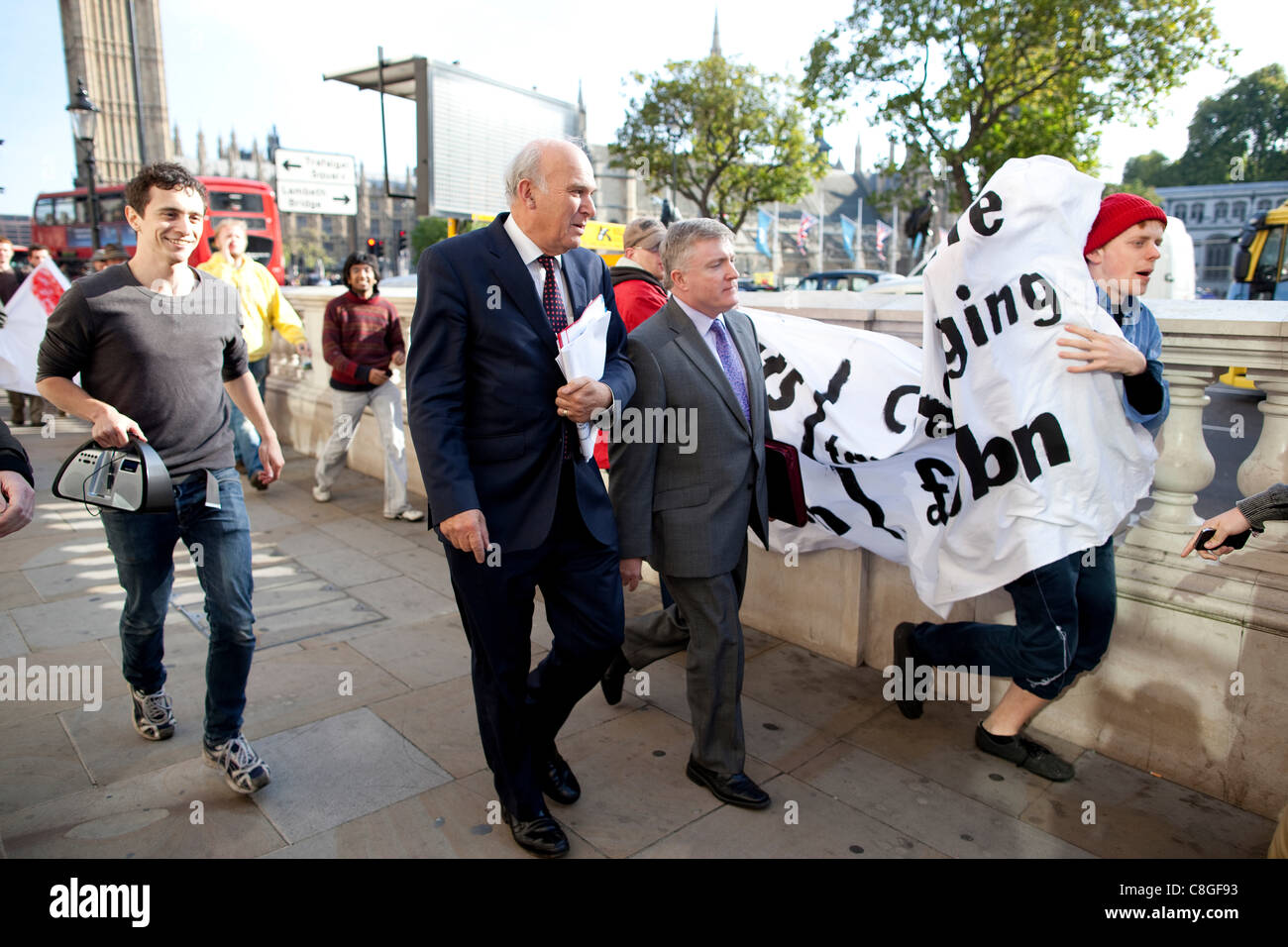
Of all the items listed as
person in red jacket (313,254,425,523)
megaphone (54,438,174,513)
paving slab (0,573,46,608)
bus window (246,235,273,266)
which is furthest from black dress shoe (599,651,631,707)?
bus window (246,235,273,266)

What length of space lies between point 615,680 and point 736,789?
0.92m

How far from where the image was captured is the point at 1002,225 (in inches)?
118

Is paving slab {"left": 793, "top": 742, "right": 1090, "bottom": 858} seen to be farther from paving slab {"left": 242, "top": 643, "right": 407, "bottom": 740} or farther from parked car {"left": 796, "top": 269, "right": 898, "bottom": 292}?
parked car {"left": 796, "top": 269, "right": 898, "bottom": 292}

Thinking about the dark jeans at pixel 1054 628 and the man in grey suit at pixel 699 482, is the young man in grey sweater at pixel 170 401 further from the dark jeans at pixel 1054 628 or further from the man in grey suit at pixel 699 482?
the dark jeans at pixel 1054 628

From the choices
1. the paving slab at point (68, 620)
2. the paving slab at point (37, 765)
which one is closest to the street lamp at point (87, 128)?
the paving slab at point (68, 620)

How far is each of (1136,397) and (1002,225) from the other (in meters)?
0.71

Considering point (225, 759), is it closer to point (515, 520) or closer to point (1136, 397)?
point (515, 520)

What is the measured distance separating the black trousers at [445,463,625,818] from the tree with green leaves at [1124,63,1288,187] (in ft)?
279

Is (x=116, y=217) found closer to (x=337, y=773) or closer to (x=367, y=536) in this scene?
(x=367, y=536)

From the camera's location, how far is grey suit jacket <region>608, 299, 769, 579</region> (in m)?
2.96

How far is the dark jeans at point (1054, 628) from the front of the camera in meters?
2.99

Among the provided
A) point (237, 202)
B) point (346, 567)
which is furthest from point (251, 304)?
point (237, 202)

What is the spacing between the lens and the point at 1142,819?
2957mm
